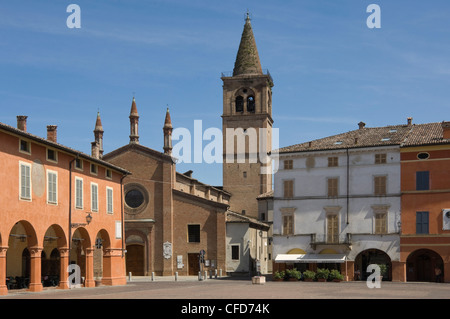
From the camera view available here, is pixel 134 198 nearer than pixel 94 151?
No

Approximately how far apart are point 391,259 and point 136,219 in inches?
999

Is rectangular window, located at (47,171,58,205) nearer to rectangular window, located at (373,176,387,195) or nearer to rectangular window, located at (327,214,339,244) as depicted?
rectangular window, located at (327,214,339,244)

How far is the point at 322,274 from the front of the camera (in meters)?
47.7

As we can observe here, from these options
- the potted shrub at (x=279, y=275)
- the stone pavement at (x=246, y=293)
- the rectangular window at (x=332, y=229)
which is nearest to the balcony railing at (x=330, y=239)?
the rectangular window at (x=332, y=229)

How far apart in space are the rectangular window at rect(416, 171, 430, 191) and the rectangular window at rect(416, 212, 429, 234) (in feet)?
5.65

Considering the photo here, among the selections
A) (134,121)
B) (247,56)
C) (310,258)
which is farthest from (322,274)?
(247,56)

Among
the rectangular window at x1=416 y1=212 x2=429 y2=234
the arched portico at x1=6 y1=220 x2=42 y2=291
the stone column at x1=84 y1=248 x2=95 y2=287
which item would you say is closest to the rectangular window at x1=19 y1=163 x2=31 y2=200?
the arched portico at x1=6 y1=220 x2=42 y2=291

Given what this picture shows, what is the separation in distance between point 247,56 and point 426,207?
3650cm

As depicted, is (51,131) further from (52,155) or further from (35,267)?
(35,267)

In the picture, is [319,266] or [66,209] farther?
[319,266]

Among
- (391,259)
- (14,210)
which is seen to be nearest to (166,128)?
(391,259)

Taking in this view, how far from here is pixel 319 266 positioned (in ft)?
169

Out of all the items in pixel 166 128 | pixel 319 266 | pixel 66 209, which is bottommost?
pixel 319 266
